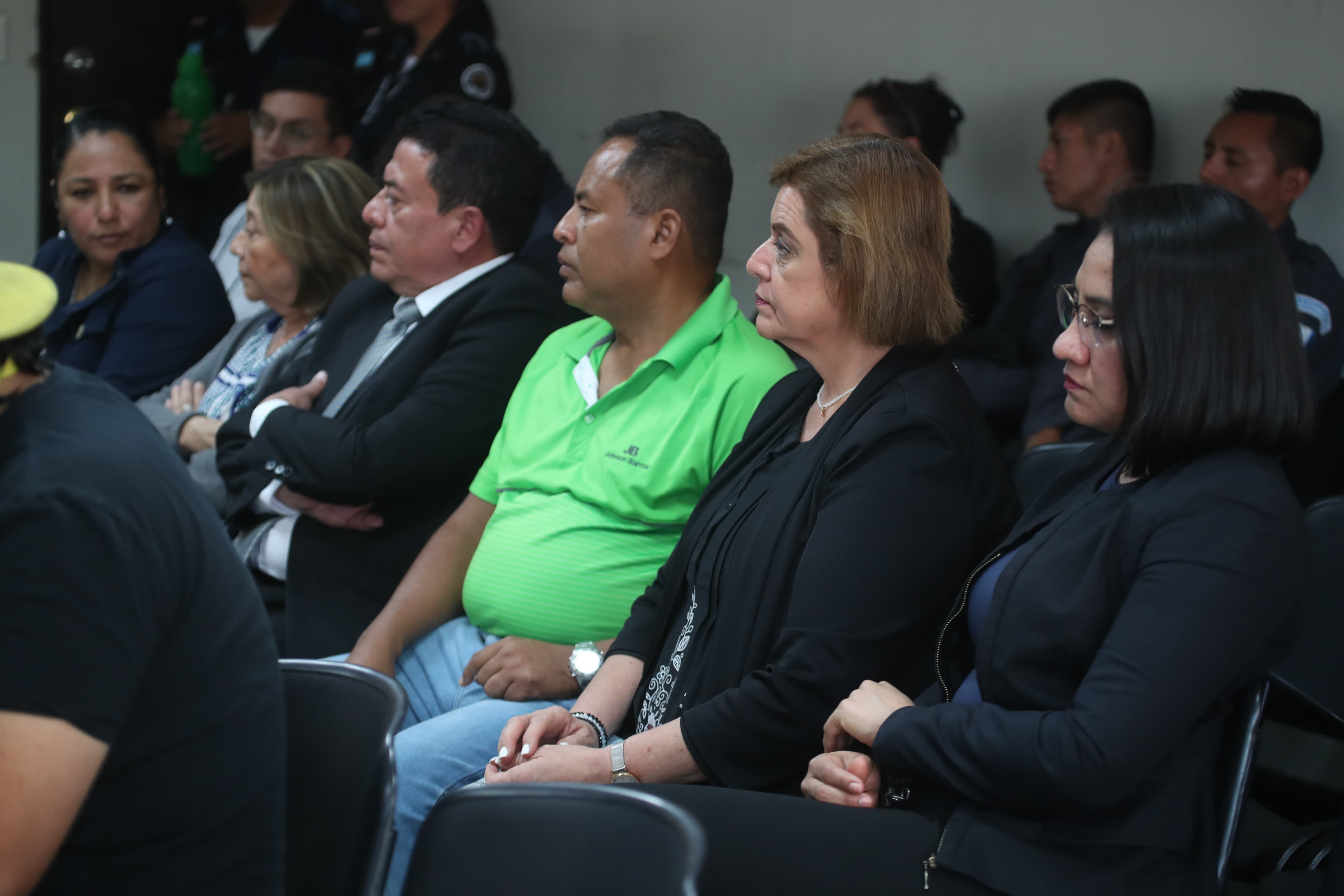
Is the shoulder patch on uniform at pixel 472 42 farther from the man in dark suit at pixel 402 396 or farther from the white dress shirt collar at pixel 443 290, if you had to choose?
the white dress shirt collar at pixel 443 290

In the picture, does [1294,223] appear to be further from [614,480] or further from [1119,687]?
[1119,687]

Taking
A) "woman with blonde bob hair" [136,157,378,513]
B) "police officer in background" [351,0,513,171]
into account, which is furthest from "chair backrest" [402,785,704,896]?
"police officer in background" [351,0,513,171]

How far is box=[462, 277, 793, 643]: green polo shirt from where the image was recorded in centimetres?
208

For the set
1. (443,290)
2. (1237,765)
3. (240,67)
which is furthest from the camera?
(240,67)

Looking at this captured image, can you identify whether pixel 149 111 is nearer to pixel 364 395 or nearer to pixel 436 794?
pixel 364 395

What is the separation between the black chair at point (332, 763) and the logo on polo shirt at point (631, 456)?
758 mm

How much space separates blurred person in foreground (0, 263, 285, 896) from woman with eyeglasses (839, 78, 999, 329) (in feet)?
8.02

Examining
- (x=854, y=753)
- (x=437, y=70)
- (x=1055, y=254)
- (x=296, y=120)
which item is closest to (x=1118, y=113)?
(x=1055, y=254)

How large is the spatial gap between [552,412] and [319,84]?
211 centimetres

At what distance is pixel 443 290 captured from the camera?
2578 mm

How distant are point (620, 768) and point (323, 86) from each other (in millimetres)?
2852

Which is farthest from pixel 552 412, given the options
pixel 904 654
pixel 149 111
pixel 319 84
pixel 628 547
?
pixel 149 111

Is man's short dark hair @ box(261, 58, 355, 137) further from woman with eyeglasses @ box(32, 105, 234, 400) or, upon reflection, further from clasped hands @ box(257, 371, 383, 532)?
clasped hands @ box(257, 371, 383, 532)

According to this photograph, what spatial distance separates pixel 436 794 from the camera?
6.11ft
